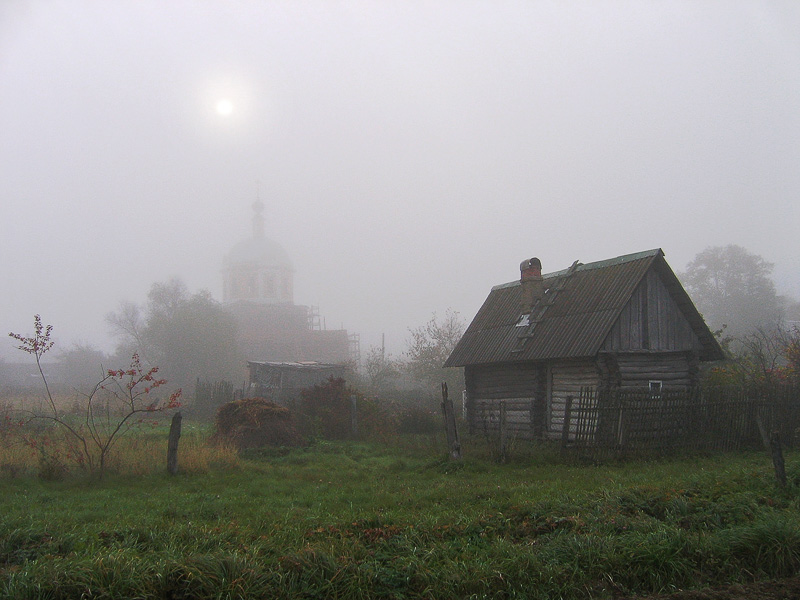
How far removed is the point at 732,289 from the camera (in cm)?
7400

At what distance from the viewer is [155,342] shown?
5850 centimetres

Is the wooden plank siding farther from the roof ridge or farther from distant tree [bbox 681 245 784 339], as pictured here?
distant tree [bbox 681 245 784 339]

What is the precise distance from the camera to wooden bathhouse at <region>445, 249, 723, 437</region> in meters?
18.4

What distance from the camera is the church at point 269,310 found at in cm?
6919

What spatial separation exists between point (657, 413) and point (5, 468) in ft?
47.6

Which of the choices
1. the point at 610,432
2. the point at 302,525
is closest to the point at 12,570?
the point at 302,525

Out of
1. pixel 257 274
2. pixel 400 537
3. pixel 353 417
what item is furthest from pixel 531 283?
pixel 257 274

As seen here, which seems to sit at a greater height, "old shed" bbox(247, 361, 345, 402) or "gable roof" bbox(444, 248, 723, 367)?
"gable roof" bbox(444, 248, 723, 367)

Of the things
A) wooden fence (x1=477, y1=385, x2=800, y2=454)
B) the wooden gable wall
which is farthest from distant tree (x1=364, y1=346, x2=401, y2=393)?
wooden fence (x1=477, y1=385, x2=800, y2=454)

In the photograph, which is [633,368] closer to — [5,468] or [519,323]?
[519,323]

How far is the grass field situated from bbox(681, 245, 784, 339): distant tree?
60.7 meters

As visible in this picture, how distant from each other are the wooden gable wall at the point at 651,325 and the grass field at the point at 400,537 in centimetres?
731

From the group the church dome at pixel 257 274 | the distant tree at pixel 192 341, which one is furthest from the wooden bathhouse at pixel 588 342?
the church dome at pixel 257 274

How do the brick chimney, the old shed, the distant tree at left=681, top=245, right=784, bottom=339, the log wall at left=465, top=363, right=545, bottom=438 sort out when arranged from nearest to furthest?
the log wall at left=465, top=363, right=545, bottom=438, the brick chimney, the old shed, the distant tree at left=681, top=245, right=784, bottom=339
